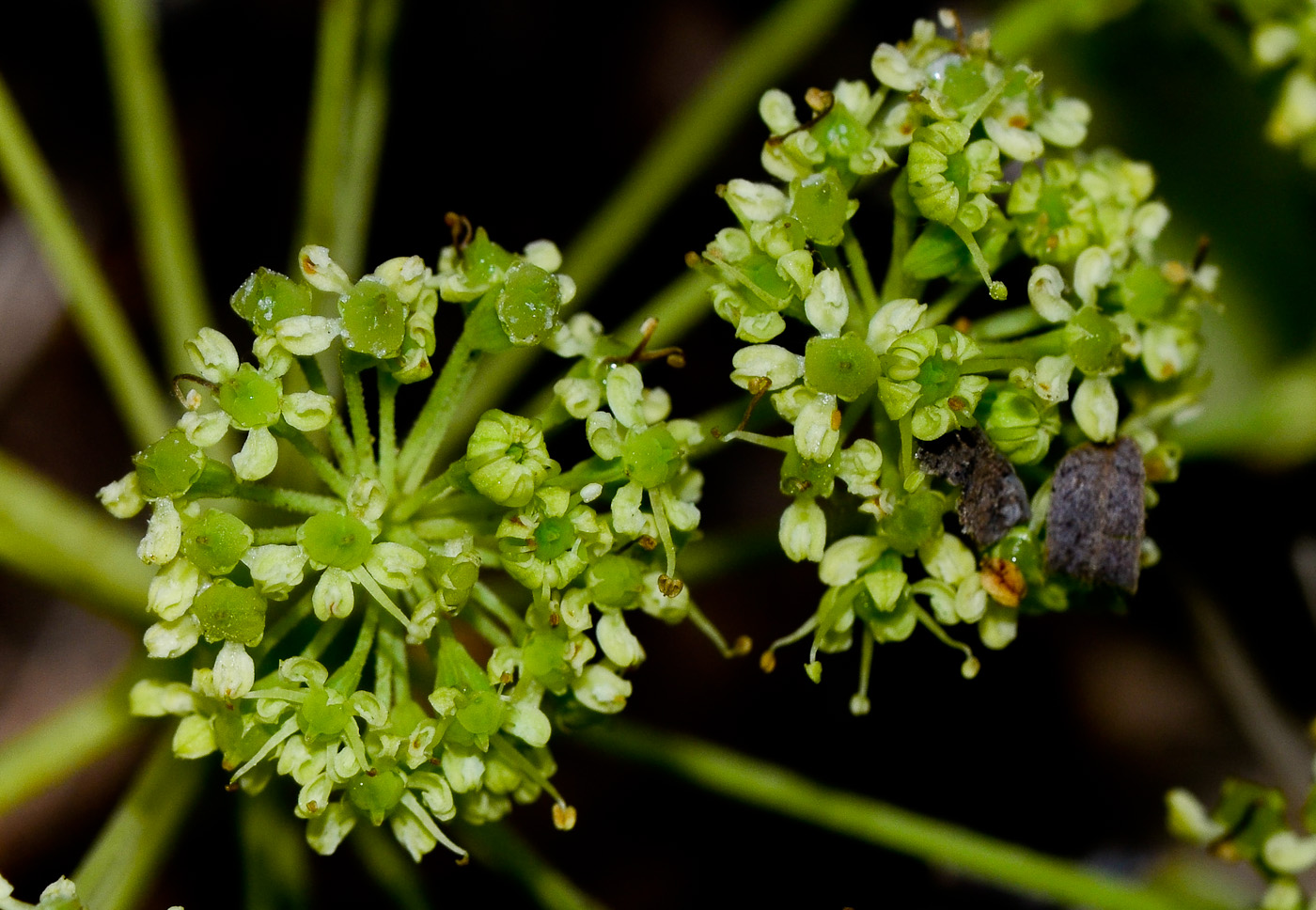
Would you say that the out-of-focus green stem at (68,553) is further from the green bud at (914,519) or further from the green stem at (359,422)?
the green bud at (914,519)

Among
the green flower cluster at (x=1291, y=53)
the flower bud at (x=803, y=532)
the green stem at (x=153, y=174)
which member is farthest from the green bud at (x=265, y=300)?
the green flower cluster at (x=1291, y=53)

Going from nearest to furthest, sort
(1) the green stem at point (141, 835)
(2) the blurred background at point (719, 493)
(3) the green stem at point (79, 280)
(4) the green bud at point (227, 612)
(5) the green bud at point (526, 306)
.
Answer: (4) the green bud at point (227, 612) → (5) the green bud at point (526, 306) → (1) the green stem at point (141, 835) → (3) the green stem at point (79, 280) → (2) the blurred background at point (719, 493)

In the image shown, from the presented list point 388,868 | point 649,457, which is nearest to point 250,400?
point 649,457

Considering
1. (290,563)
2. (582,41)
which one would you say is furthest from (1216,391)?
(290,563)

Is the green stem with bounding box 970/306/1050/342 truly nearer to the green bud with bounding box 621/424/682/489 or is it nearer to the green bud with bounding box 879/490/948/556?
the green bud with bounding box 879/490/948/556

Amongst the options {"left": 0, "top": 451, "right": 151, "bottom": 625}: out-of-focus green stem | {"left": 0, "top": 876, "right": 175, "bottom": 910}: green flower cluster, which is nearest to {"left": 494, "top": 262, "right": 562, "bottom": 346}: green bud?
{"left": 0, "top": 876, "right": 175, "bottom": 910}: green flower cluster

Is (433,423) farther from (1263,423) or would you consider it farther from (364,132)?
(1263,423)

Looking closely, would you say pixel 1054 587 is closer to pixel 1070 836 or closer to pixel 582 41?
pixel 1070 836
